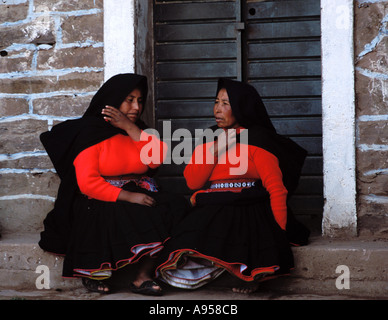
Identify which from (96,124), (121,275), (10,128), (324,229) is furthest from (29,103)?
(324,229)

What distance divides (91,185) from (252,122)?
3.69ft

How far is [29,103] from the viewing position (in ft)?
14.2

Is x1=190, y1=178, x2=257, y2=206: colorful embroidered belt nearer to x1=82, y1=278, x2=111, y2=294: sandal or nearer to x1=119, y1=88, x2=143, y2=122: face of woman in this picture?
x1=119, y1=88, x2=143, y2=122: face of woman

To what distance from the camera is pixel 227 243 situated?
11.1 ft

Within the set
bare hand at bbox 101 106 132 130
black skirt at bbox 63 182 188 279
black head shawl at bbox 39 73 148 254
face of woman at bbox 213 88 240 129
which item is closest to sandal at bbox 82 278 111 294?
black skirt at bbox 63 182 188 279

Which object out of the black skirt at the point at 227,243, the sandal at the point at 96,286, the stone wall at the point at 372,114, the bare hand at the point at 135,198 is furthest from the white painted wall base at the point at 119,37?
the stone wall at the point at 372,114

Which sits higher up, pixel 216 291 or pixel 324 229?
pixel 324 229

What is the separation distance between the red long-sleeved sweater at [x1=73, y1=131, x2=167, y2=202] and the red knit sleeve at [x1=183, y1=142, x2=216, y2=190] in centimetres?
24

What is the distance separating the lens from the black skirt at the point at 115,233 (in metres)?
3.41

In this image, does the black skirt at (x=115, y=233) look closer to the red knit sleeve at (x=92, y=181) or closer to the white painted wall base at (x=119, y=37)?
the red knit sleeve at (x=92, y=181)

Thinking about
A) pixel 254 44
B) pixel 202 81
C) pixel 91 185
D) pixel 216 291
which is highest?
pixel 254 44

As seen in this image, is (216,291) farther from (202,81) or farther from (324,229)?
(202,81)

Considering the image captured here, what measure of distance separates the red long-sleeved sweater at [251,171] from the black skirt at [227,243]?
8cm

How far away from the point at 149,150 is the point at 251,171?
0.70 meters
